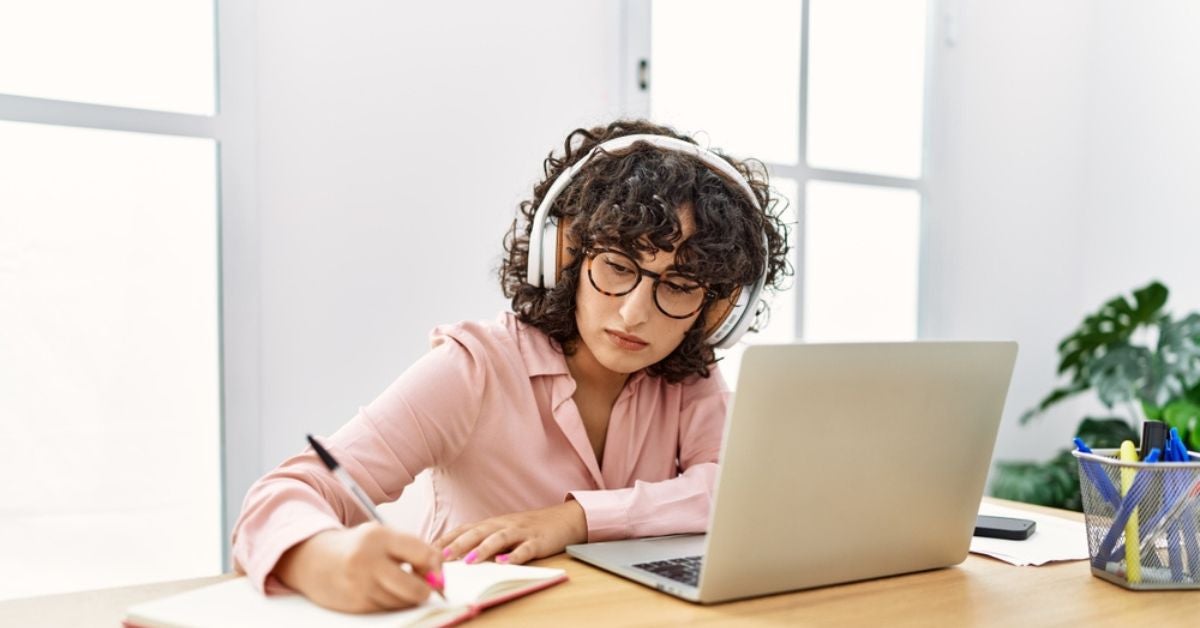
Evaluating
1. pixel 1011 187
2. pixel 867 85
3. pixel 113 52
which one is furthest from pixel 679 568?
pixel 1011 187

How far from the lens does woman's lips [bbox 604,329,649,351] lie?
130cm

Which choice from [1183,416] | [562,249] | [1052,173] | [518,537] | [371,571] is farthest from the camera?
[1052,173]

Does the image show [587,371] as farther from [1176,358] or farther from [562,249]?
[1176,358]

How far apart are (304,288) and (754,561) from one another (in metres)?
1.50

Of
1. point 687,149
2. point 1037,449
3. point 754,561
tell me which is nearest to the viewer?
point 754,561

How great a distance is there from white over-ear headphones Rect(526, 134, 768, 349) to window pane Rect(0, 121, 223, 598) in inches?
39.6

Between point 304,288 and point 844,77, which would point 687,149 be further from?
point 844,77

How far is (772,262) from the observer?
1.50 metres

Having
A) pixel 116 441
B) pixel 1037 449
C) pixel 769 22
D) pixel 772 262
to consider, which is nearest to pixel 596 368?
pixel 772 262

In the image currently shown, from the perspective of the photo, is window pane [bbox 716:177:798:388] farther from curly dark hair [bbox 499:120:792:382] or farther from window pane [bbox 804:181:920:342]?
curly dark hair [bbox 499:120:792:382]

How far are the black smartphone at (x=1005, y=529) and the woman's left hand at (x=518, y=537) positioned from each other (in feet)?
1.54

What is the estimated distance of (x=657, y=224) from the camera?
1.29m

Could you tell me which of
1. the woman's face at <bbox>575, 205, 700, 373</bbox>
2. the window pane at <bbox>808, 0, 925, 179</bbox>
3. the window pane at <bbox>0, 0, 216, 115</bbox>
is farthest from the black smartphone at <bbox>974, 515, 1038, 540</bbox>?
the window pane at <bbox>808, 0, 925, 179</bbox>

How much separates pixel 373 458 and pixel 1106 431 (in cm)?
295
